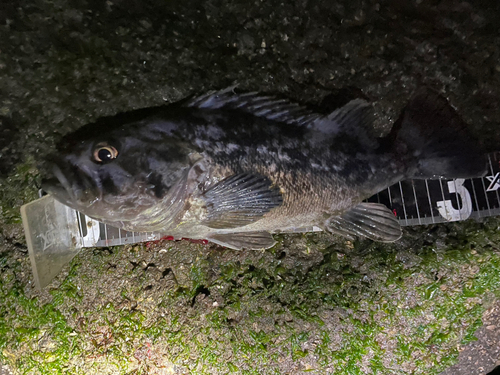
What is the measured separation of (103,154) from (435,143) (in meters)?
2.50

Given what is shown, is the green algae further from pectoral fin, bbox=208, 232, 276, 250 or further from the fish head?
the fish head

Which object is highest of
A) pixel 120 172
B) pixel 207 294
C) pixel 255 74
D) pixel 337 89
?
pixel 255 74

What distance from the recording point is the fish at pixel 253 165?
215cm

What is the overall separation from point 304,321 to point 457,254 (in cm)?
147

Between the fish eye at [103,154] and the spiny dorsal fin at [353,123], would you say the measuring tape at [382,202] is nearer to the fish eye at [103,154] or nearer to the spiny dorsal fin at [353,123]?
the spiny dorsal fin at [353,123]

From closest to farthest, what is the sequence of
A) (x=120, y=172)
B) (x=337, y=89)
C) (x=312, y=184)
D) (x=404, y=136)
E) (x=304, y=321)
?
1. (x=120, y=172)
2. (x=312, y=184)
3. (x=404, y=136)
4. (x=337, y=89)
5. (x=304, y=321)

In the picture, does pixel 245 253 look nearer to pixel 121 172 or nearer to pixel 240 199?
pixel 240 199

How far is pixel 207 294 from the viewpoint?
3.04 meters

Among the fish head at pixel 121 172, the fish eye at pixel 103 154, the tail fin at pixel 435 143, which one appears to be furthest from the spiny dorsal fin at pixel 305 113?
the fish eye at pixel 103 154

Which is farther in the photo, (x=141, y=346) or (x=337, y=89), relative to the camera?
(x=141, y=346)

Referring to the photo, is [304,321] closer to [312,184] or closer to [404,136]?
[312,184]

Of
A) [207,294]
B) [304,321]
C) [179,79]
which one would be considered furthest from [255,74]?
[304,321]

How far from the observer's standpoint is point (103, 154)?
2135mm

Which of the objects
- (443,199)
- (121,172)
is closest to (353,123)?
(443,199)
